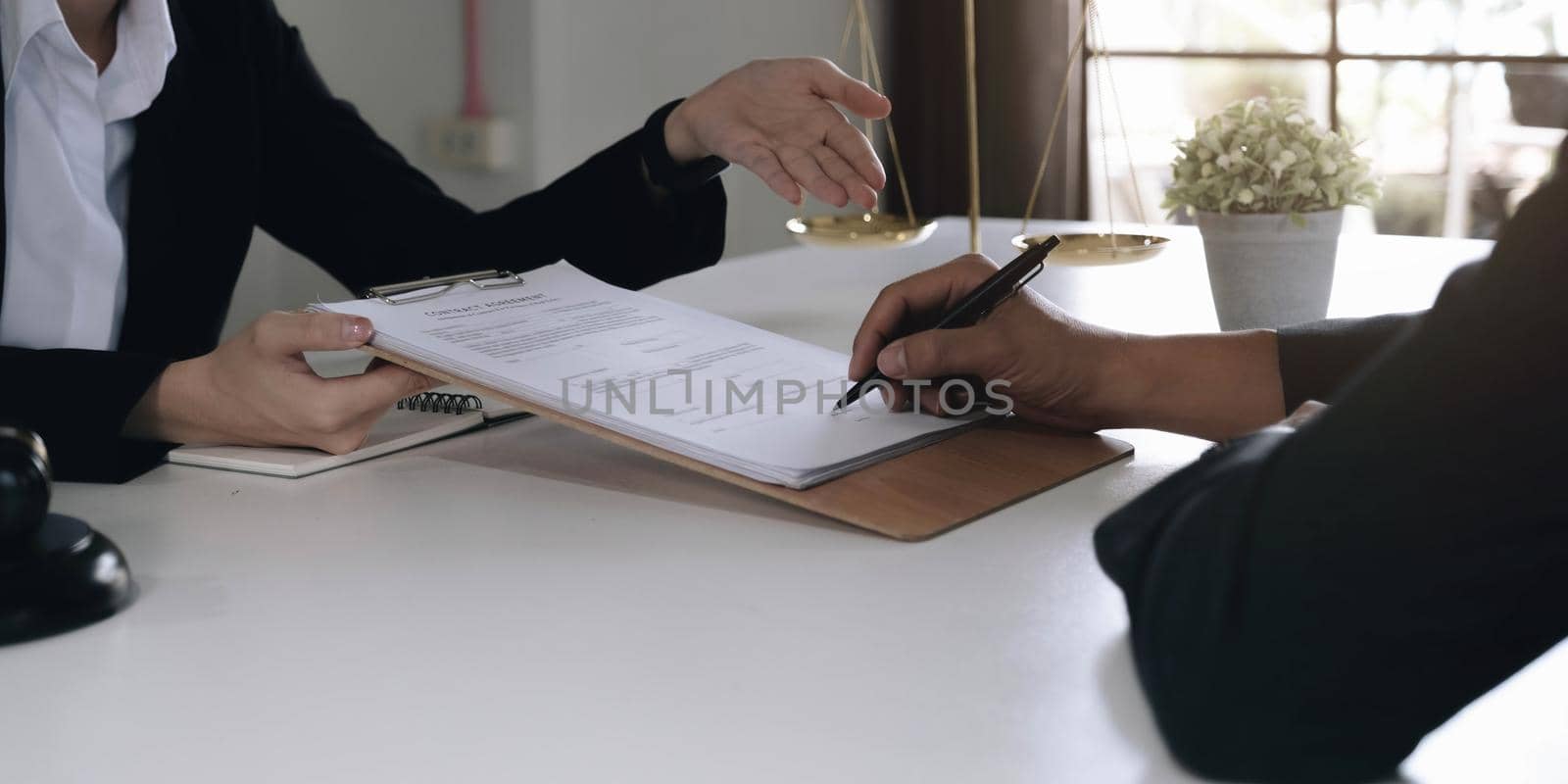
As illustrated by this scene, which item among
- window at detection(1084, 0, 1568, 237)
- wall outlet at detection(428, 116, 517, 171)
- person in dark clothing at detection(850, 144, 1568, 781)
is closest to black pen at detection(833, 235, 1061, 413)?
person in dark clothing at detection(850, 144, 1568, 781)

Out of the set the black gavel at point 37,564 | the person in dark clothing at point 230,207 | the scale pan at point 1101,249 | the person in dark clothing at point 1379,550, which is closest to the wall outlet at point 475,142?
the person in dark clothing at point 230,207

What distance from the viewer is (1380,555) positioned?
474mm

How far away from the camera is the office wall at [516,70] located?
118 inches

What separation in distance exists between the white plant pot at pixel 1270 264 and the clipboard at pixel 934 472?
36 centimetres

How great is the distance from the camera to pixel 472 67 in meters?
3.19

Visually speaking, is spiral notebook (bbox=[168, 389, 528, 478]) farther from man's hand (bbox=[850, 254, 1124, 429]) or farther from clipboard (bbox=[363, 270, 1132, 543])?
man's hand (bbox=[850, 254, 1124, 429])

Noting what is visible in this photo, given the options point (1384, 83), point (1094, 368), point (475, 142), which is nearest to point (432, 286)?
point (1094, 368)

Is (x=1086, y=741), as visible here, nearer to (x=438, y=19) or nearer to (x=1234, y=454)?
(x=1234, y=454)

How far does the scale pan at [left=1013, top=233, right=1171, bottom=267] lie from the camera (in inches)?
52.0

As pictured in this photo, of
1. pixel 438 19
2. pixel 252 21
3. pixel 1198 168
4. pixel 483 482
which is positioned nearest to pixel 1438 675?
pixel 483 482

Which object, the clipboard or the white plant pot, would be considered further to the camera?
the white plant pot

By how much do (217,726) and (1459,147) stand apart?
3338mm

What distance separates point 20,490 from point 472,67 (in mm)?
2694

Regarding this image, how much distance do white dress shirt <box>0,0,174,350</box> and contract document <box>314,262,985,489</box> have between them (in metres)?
0.42
